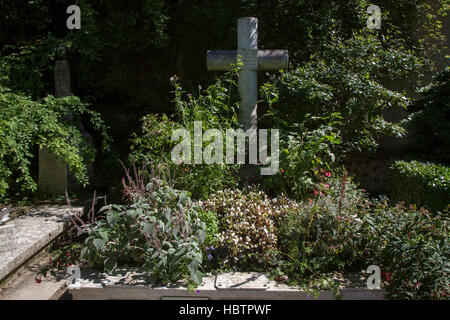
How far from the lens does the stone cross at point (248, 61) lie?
4871 millimetres

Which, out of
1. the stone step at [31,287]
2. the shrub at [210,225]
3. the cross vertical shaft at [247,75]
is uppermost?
the cross vertical shaft at [247,75]

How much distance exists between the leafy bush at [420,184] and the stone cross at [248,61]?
185 cm

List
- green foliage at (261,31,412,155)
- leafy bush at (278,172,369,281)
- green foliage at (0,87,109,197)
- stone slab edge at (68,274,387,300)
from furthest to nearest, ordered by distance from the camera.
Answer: green foliage at (261,31,412,155)
green foliage at (0,87,109,197)
leafy bush at (278,172,369,281)
stone slab edge at (68,274,387,300)

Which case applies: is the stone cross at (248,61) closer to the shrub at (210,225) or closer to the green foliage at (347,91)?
the green foliage at (347,91)

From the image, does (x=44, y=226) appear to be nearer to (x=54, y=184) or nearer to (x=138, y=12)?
(x=54, y=184)

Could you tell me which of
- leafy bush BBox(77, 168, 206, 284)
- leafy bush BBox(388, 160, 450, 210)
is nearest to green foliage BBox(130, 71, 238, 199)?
leafy bush BBox(77, 168, 206, 284)

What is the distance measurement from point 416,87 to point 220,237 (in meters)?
4.95

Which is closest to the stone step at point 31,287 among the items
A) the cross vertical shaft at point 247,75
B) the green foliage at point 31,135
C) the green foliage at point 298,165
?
the green foliage at point 31,135

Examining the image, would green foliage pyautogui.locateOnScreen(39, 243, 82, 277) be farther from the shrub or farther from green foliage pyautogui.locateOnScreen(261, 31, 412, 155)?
green foliage pyautogui.locateOnScreen(261, 31, 412, 155)

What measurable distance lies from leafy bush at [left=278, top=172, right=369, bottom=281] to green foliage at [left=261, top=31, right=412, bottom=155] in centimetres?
163

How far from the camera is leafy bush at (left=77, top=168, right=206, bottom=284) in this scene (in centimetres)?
263

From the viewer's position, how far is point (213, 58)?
491cm

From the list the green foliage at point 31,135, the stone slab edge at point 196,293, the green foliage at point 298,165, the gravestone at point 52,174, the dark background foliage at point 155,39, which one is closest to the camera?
the stone slab edge at point 196,293

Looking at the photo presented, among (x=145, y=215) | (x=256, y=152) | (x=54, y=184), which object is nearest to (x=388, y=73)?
(x=256, y=152)
